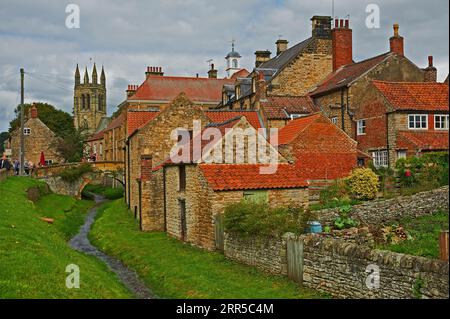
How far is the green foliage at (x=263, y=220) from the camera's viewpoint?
18750 mm

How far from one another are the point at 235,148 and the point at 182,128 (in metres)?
12.9

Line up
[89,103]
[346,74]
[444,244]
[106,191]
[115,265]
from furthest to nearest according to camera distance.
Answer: [89,103], [106,191], [346,74], [115,265], [444,244]

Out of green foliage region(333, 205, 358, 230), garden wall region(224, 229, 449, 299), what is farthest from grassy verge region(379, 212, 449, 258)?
green foliage region(333, 205, 358, 230)

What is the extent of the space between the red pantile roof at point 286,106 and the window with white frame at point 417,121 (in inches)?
442

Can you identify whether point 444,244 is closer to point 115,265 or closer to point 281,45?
point 115,265

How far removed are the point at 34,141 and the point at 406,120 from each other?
186 feet

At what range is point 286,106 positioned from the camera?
43.8 m

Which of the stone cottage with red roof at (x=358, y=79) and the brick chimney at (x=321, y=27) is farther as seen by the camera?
the brick chimney at (x=321, y=27)

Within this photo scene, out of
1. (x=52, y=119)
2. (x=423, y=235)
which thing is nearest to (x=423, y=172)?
(x=423, y=235)

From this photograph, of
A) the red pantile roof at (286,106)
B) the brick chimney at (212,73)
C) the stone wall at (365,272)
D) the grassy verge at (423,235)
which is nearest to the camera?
the stone wall at (365,272)

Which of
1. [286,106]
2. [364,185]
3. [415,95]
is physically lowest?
[364,185]

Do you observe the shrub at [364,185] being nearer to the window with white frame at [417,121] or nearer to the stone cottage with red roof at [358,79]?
the window with white frame at [417,121]

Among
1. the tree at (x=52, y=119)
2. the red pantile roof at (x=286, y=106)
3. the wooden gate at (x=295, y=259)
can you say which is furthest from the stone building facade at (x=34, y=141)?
the wooden gate at (x=295, y=259)

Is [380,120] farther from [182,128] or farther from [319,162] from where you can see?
[182,128]
